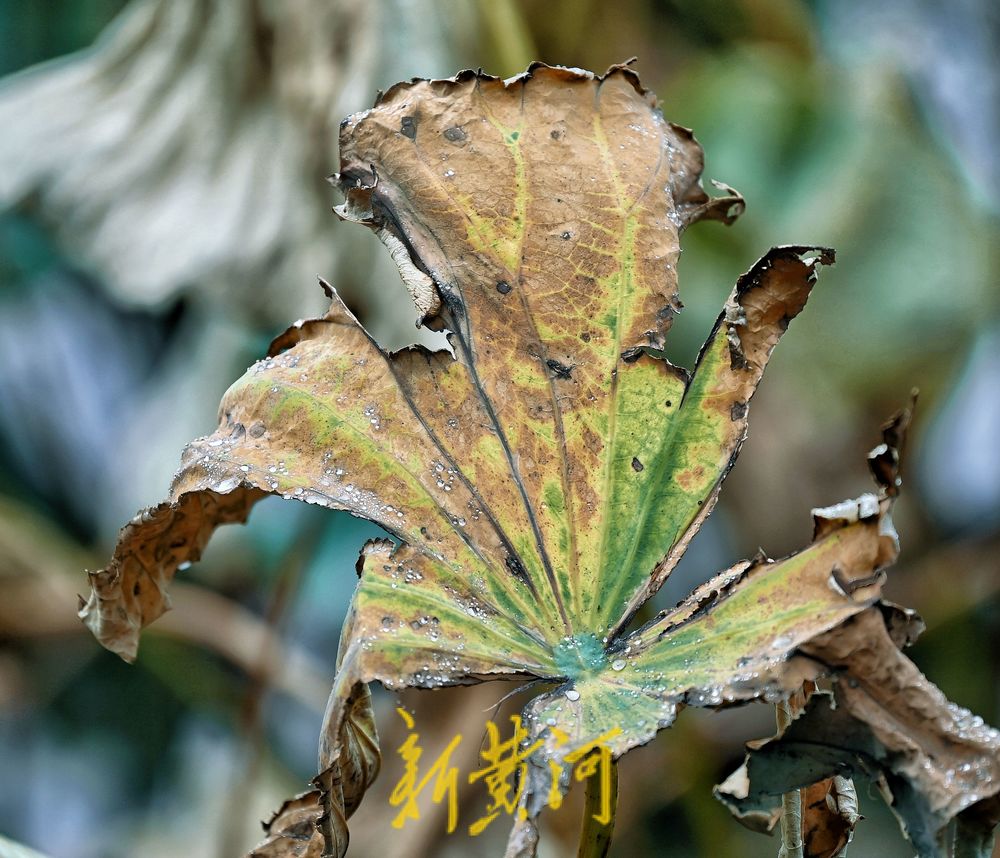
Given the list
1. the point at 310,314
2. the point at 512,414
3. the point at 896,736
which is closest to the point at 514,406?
the point at 512,414

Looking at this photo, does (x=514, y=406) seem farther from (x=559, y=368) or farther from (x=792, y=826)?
(x=792, y=826)

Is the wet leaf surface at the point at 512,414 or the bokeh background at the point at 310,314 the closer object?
the wet leaf surface at the point at 512,414

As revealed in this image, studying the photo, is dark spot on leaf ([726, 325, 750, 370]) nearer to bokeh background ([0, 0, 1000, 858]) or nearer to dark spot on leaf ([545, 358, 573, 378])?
dark spot on leaf ([545, 358, 573, 378])

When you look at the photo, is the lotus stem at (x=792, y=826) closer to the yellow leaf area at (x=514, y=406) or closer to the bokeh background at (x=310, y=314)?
the yellow leaf area at (x=514, y=406)

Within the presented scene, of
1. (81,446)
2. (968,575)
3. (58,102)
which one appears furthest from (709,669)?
(81,446)

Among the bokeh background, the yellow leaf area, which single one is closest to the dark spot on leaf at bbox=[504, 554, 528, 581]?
the yellow leaf area

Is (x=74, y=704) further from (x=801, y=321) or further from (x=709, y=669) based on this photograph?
(x=709, y=669)

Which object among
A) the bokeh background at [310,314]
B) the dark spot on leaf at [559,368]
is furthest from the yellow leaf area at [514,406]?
the bokeh background at [310,314]
